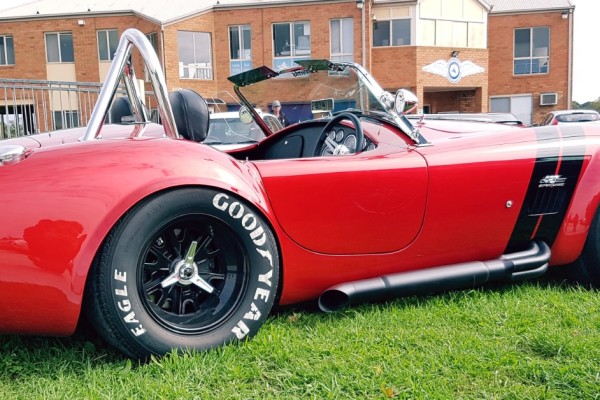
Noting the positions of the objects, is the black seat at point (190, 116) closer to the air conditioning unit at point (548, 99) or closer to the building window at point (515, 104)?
the building window at point (515, 104)

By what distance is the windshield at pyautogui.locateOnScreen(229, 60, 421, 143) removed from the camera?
3.09 meters

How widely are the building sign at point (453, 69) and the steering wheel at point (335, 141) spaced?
20.8 metres

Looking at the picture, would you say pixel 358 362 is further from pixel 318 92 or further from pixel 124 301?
pixel 318 92

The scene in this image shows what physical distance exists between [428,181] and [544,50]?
26162 millimetres

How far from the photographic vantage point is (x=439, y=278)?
2768 mm

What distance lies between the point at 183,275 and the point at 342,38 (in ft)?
70.9

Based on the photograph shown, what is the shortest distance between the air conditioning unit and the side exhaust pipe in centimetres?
2498

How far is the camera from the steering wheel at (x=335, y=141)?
114 inches

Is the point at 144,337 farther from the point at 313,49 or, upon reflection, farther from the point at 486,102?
the point at 486,102

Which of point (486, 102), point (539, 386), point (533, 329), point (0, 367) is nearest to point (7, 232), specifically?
point (0, 367)

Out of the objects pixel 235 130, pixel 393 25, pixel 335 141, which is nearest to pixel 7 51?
pixel 393 25

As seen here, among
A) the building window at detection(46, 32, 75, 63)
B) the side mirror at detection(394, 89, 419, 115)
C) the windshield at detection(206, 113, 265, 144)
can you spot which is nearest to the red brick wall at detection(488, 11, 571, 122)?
the building window at detection(46, 32, 75, 63)

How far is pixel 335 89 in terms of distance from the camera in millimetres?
3393

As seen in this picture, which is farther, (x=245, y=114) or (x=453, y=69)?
(x=453, y=69)
